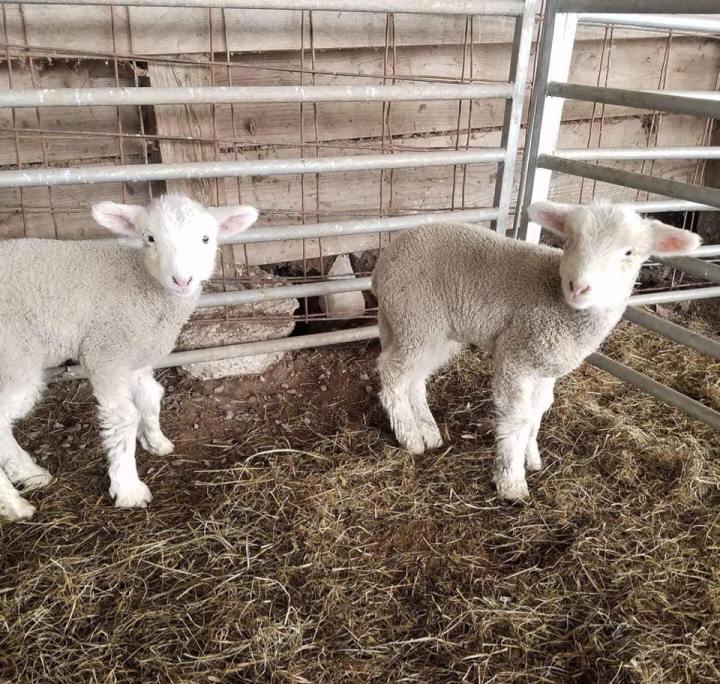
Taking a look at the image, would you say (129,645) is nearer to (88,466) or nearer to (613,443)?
(88,466)

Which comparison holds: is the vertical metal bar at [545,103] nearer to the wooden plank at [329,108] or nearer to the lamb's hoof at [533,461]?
the wooden plank at [329,108]

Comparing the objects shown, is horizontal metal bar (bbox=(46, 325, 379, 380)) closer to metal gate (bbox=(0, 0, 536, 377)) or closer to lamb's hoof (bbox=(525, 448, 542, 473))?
metal gate (bbox=(0, 0, 536, 377))

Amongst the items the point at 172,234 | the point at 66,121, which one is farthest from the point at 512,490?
the point at 66,121

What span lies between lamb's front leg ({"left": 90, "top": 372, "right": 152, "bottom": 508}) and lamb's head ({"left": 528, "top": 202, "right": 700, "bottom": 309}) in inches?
80.3

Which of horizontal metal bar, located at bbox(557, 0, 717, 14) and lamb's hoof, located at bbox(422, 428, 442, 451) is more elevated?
horizontal metal bar, located at bbox(557, 0, 717, 14)

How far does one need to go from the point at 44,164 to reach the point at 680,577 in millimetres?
3812

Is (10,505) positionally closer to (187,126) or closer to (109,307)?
(109,307)

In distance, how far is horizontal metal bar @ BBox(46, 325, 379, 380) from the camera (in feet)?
11.8

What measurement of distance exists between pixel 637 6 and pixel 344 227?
185 cm

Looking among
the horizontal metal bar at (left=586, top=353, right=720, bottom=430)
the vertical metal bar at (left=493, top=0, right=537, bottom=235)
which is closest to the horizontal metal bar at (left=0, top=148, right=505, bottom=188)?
the vertical metal bar at (left=493, top=0, right=537, bottom=235)

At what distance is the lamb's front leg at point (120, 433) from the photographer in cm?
290

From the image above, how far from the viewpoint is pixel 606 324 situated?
9.19 ft

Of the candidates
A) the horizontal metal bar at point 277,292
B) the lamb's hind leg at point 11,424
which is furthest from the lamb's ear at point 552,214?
the lamb's hind leg at point 11,424

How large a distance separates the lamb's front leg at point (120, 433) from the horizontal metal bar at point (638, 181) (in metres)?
2.68
